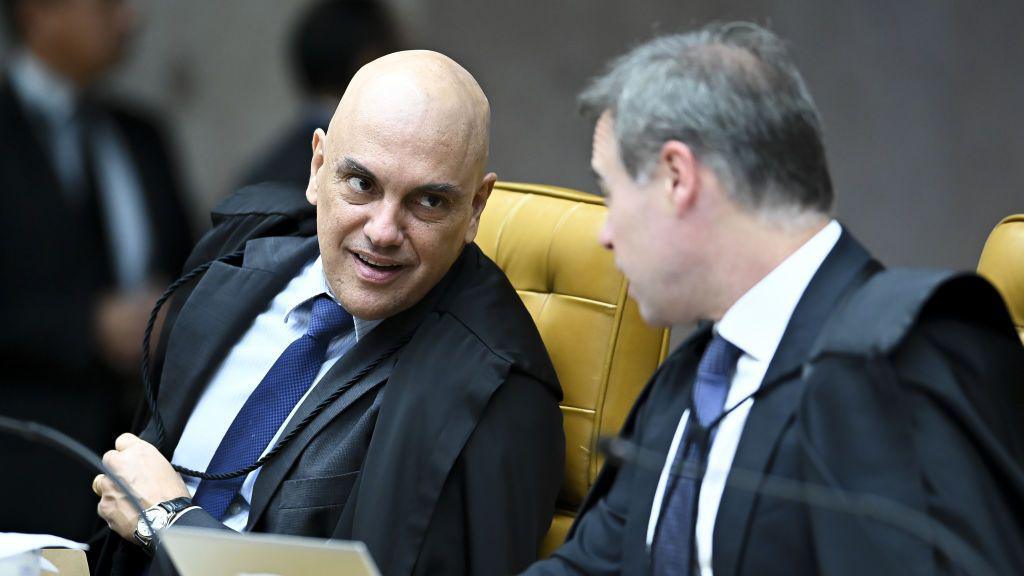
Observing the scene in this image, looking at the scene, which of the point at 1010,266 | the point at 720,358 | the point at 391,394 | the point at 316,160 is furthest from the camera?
the point at 316,160

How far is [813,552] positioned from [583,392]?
2.57 feet

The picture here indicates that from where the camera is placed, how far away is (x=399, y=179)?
6.46ft

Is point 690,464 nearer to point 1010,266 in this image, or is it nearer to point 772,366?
point 772,366

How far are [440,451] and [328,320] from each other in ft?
1.17

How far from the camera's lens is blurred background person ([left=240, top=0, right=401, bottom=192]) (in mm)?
3125

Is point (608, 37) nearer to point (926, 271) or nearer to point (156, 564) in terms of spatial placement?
point (156, 564)

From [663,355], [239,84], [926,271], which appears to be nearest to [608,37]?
[239,84]

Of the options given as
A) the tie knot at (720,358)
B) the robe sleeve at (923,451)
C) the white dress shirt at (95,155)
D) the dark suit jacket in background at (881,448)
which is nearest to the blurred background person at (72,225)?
the white dress shirt at (95,155)

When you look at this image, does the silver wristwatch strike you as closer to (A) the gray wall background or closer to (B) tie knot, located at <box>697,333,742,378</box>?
(B) tie knot, located at <box>697,333,742,378</box>

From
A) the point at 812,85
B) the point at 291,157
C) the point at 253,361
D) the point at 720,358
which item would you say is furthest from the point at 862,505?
the point at 812,85

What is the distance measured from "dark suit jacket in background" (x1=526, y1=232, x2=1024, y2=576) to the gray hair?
0.11 meters

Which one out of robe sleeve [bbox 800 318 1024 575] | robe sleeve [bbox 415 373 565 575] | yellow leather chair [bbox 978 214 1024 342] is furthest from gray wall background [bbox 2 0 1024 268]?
robe sleeve [bbox 800 318 1024 575]

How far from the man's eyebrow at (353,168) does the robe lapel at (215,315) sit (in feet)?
1.02

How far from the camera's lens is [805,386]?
136cm
